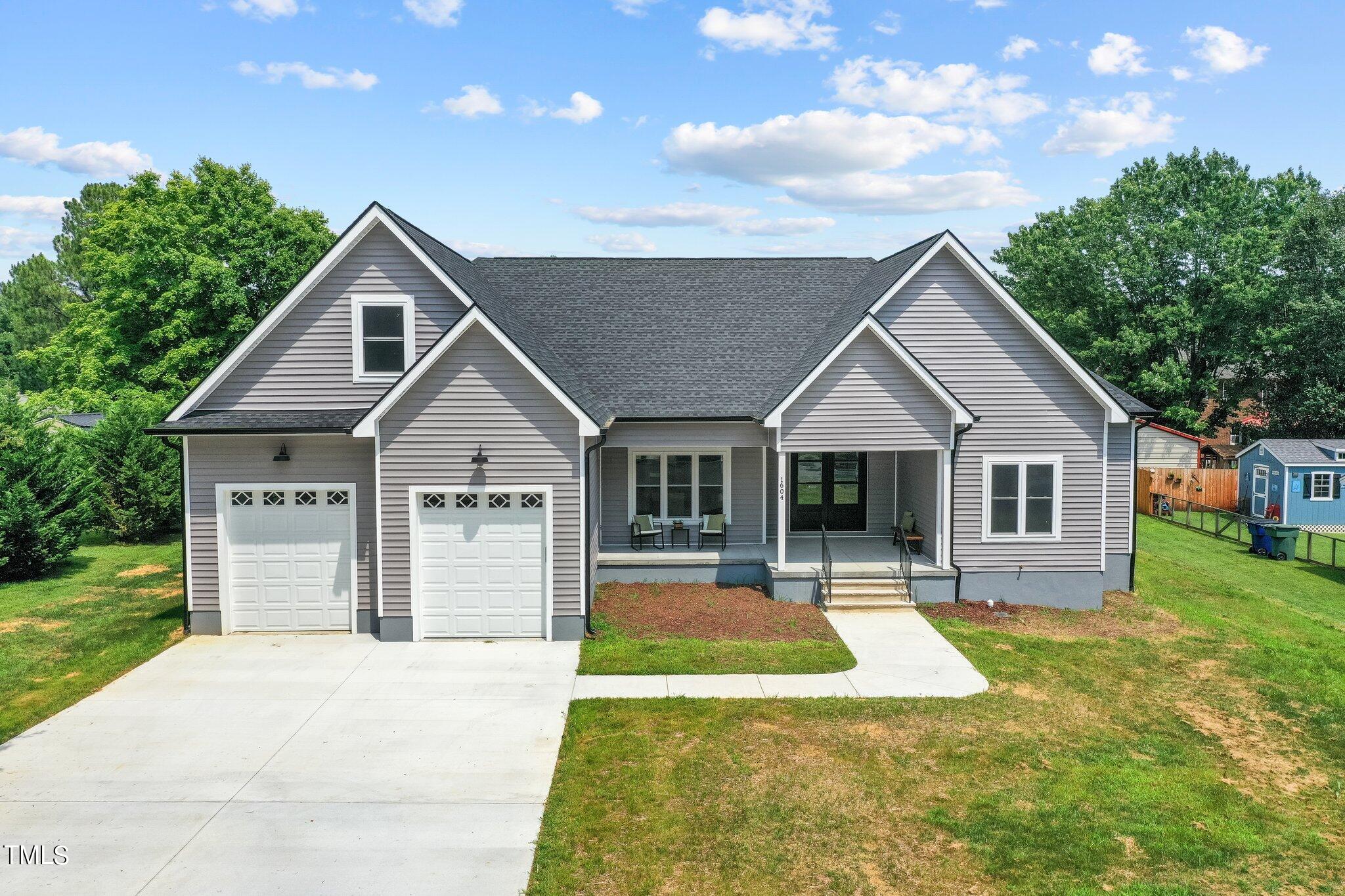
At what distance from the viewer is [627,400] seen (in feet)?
55.6

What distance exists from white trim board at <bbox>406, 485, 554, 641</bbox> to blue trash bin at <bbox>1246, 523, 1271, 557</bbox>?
19.5 m

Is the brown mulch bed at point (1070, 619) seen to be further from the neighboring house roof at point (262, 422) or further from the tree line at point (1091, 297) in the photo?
the tree line at point (1091, 297)

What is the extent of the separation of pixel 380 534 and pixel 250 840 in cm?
635

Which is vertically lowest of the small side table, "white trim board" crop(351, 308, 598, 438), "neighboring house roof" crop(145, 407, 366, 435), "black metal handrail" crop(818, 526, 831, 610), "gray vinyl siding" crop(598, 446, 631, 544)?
"black metal handrail" crop(818, 526, 831, 610)

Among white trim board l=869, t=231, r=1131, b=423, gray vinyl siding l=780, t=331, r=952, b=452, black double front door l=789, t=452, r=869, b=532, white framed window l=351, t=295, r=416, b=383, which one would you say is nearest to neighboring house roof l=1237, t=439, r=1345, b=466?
white trim board l=869, t=231, r=1131, b=423

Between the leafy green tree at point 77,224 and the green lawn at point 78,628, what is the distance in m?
45.8

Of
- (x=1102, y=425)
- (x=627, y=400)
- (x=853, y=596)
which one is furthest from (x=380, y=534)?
(x=1102, y=425)

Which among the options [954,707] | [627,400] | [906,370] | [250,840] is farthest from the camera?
[627,400]

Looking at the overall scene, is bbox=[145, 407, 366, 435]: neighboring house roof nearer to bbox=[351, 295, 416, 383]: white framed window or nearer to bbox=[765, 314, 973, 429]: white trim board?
bbox=[351, 295, 416, 383]: white framed window

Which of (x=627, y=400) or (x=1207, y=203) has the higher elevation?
(x=1207, y=203)

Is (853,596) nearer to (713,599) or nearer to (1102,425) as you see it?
(713,599)

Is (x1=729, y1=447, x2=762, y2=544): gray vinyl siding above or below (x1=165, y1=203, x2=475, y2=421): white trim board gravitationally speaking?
below

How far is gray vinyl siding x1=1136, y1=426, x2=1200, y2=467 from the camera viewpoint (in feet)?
111

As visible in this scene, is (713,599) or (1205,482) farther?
(1205,482)
